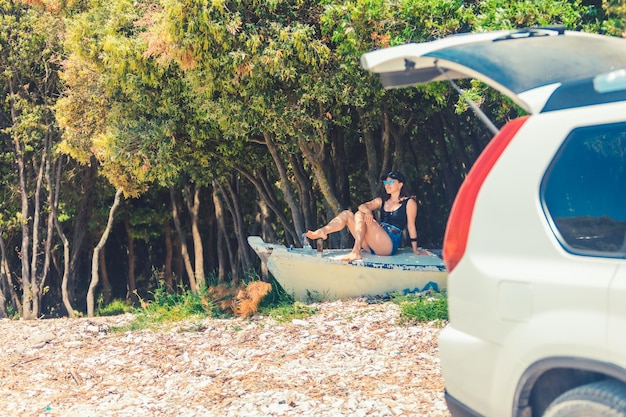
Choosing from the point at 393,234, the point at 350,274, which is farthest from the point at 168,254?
the point at 350,274

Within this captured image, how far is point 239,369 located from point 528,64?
4.80 m

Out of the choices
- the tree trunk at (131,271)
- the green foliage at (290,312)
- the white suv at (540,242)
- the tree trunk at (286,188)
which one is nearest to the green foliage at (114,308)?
the tree trunk at (131,271)

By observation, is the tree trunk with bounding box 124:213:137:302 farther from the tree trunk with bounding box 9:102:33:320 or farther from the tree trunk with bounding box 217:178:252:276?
the tree trunk with bounding box 217:178:252:276

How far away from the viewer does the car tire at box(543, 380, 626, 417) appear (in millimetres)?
3285

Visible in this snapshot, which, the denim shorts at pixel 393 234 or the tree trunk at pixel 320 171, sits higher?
the tree trunk at pixel 320 171

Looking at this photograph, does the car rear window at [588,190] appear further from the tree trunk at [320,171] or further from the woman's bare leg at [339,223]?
the tree trunk at [320,171]

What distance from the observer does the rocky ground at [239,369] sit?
21.5 ft

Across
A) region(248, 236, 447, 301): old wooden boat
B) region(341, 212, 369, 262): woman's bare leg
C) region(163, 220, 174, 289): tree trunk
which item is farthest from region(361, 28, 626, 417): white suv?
region(163, 220, 174, 289): tree trunk

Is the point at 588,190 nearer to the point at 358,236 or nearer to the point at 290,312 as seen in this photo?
the point at 290,312

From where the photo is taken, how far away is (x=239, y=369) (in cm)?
778

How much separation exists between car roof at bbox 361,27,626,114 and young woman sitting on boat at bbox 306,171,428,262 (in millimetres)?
7248

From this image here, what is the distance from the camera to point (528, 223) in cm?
363

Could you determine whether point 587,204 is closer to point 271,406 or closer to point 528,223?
point 528,223

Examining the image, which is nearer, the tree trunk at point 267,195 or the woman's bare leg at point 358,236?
the woman's bare leg at point 358,236
